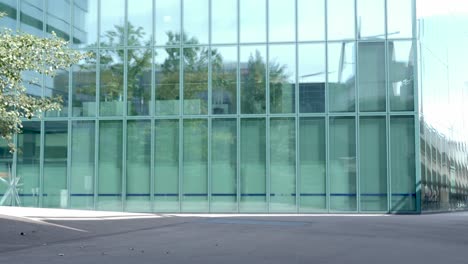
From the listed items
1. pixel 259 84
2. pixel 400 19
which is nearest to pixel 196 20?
pixel 259 84

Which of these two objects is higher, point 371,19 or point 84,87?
point 371,19

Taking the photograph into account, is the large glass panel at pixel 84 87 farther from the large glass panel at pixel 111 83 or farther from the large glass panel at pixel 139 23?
the large glass panel at pixel 139 23

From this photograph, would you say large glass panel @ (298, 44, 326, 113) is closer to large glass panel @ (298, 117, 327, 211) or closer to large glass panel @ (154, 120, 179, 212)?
large glass panel @ (298, 117, 327, 211)

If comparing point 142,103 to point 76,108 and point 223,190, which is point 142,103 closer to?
point 76,108

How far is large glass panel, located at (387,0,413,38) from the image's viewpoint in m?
25.9

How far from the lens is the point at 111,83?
2748 centimetres

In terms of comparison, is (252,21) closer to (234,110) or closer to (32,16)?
(234,110)

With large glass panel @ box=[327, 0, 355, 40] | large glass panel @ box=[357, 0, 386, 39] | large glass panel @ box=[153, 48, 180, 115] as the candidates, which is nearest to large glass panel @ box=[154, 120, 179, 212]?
large glass panel @ box=[153, 48, 180, 115]

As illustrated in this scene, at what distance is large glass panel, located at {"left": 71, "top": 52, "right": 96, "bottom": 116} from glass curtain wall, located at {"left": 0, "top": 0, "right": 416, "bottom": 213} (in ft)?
0.15

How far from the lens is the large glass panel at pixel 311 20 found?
1037 inches

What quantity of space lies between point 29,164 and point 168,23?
323 inches

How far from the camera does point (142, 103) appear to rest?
89.4 ft

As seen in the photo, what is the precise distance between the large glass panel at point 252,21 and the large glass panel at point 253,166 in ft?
10.8

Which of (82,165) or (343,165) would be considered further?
(82,165)
